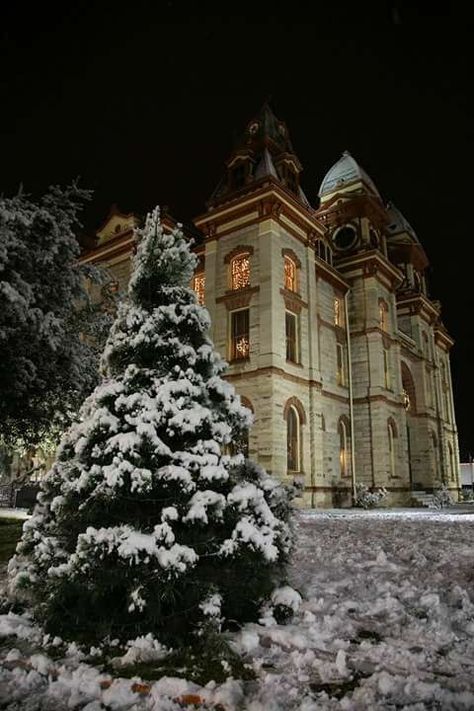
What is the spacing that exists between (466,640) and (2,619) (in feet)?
13.8

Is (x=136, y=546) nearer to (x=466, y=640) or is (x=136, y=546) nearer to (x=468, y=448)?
(x=466, y=640)

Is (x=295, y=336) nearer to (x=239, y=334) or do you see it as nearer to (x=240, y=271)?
(x=239, y=334)

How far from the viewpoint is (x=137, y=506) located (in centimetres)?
476

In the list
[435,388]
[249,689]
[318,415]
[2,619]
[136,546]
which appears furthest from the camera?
[435,388]

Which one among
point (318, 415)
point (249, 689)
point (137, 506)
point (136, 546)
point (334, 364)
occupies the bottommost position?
point (249, 689)

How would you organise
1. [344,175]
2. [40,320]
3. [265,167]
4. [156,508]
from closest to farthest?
[156,508] → [40,320] → [265,167] → [344,175]

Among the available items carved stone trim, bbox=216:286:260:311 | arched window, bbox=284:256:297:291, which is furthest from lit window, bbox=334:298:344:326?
carved stone trim, bbox=216:286:260:311

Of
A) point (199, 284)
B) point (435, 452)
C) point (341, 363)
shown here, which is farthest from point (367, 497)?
point (199, 284)

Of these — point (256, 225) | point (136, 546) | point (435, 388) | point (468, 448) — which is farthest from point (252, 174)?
point (468, 448)

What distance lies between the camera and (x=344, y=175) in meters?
34.6

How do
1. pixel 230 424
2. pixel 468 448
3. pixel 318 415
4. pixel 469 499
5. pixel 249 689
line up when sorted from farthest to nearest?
1. pixel 468 448
2. pixel 469 499
3. pixel 318 415
4. pixel 230 424
5. pixel 249 689

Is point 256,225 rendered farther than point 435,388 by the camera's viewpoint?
No

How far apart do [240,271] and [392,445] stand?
13.2 meters

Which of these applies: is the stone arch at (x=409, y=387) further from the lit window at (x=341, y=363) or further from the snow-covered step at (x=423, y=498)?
the lit window at (x=341, y=363)
